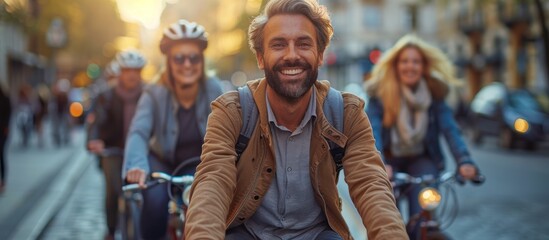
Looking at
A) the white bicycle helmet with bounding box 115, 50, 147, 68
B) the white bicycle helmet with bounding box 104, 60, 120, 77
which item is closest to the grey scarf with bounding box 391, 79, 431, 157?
the white bicycle helmet with bounding box 115, 50, 147, 68

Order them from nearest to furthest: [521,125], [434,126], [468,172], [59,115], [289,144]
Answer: [289,144] → [468,172] → [434,126] → [521,125] → [59,115]

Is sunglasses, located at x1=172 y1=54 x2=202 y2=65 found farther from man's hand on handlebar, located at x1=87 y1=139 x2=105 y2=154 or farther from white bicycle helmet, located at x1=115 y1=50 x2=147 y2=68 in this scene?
white bicycle helmet, located at x1=115 y1=50 x2=147 y2=68

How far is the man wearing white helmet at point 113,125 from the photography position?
7.50 metres

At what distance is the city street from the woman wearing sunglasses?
1.68m

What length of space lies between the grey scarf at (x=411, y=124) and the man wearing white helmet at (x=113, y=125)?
2.62 meters

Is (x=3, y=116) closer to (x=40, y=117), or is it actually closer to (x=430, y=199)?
(x=430, y=199)

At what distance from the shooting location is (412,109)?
5.98 metres

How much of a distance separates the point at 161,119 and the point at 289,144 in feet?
7.77

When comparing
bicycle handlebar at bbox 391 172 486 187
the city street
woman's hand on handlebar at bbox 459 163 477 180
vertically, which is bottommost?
the city street

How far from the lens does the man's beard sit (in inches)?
124

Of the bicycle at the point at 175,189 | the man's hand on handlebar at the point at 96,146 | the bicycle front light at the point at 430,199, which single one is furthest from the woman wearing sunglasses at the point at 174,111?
the man's hand on handlebar at the point at 96,146

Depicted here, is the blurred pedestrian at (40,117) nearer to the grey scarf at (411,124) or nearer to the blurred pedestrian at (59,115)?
the blurred pedestrian at (59,115)

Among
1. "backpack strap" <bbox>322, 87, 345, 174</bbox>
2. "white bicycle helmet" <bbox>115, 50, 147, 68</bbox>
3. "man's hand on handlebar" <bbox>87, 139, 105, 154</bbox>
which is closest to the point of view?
"backpack strap" <bbox>322, 87, 345, 174</bbox>

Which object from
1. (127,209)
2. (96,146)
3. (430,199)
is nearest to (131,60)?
(96,146)
